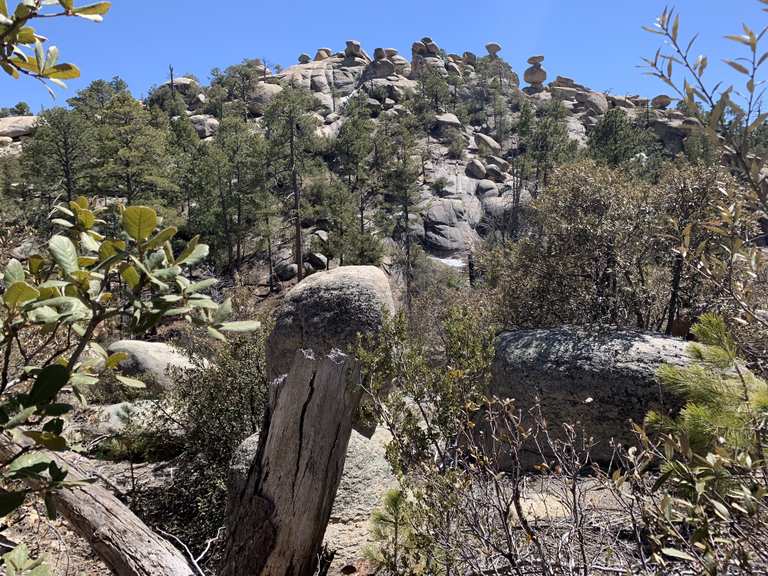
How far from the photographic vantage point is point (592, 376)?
6.85m

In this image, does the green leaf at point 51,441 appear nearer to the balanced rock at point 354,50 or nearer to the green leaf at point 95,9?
the green leaf at point 95,9

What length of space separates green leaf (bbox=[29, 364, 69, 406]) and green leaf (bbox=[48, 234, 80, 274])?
173mm

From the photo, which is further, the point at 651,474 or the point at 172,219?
the point at 172,219

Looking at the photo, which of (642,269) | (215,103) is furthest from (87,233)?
(215,103)

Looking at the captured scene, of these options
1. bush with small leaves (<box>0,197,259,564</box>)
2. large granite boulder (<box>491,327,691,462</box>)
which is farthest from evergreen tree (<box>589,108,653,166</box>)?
bush with small leaves (<box>0,197,259,564</box>)

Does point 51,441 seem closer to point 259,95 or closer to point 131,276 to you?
point 131,276

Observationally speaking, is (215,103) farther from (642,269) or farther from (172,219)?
(642,269)

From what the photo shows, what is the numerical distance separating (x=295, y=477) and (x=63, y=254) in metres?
2.27

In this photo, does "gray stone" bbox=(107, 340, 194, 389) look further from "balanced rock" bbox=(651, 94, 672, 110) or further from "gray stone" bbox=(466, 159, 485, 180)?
"balanced rock" bbox=(651, 94, 672, 110)

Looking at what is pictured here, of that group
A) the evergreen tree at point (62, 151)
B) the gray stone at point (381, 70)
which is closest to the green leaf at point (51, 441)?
the evergreen tree at point (62, 151)

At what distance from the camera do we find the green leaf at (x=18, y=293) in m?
0.88

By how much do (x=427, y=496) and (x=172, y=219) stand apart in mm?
21738

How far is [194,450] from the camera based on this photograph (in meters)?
5.99

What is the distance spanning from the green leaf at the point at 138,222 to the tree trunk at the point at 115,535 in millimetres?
2021
